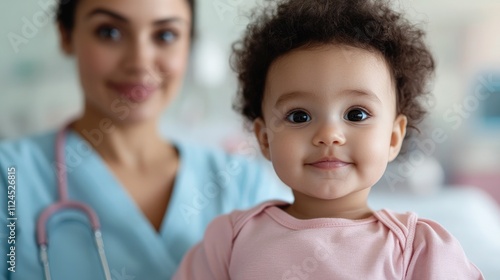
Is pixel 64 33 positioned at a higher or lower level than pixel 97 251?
higher

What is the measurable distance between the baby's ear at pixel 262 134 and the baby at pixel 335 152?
0.03 meters

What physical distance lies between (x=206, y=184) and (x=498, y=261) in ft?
2.11

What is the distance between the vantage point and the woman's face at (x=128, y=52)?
1.14 meters

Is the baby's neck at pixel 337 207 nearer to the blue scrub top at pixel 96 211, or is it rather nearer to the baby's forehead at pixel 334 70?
the baby's forehead at pixel 334 70

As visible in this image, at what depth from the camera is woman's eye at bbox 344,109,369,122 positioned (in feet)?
2.66

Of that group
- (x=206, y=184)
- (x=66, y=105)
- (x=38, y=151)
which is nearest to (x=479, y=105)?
(x=206, y=184)

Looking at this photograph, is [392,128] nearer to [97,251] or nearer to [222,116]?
[97,251]

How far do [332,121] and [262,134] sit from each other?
16cm

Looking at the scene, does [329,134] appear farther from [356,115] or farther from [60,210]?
[60,210]

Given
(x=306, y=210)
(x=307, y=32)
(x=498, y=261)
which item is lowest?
(x=498, y=261)

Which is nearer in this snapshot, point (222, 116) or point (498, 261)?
point (498, 261)

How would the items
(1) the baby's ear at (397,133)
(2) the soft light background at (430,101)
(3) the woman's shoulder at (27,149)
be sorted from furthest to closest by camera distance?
(2) the soft light background at (430,101)
(3) the woman's shoulder at (27,149)
(1) the baby's ear at (397,133)

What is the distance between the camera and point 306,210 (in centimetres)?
88

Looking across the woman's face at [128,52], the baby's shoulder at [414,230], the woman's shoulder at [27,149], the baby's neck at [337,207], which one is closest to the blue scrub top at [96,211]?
the woman's shoulder at [27,149]
